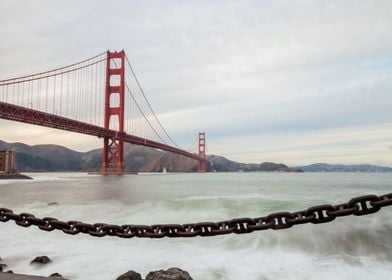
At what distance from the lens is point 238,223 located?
2.40 metres

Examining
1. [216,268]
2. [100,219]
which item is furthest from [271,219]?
[100,219]

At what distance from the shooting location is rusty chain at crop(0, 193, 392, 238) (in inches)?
81.1

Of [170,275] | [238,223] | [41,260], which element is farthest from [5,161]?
[238,223]

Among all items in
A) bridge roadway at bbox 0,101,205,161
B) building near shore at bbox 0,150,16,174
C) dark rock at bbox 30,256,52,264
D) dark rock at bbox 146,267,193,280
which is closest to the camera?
dark rock at bbox 146,267,193,280

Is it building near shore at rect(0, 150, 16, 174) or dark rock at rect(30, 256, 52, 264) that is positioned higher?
building near shore at rect(0, 150, 16, 174)

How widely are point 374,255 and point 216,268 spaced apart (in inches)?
100.0

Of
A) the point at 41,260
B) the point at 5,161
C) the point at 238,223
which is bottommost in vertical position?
the point at 41,260

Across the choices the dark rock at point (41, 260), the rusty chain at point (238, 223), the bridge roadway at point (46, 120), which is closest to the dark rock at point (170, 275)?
the rusty chain at point (238, 223)

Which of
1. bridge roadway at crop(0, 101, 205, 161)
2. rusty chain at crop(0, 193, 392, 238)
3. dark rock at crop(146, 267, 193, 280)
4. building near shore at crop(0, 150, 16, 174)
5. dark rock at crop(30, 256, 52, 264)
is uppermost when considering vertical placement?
bridge roadway at crop(0, 101, 205, 161)

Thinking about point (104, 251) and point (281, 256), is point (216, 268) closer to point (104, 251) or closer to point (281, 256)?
point (281, 256)

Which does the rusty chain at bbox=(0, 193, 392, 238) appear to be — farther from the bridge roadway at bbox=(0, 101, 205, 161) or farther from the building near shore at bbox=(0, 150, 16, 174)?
the building near shore at bbox=(0, 150, 16, 174)

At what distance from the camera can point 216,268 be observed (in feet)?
16.4

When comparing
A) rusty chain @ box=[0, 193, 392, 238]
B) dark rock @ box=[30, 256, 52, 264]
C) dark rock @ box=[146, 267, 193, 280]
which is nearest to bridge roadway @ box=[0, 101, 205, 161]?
dark rock @ box=[30, 256, 52, 264]

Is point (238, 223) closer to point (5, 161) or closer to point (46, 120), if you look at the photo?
point (46, 120)
